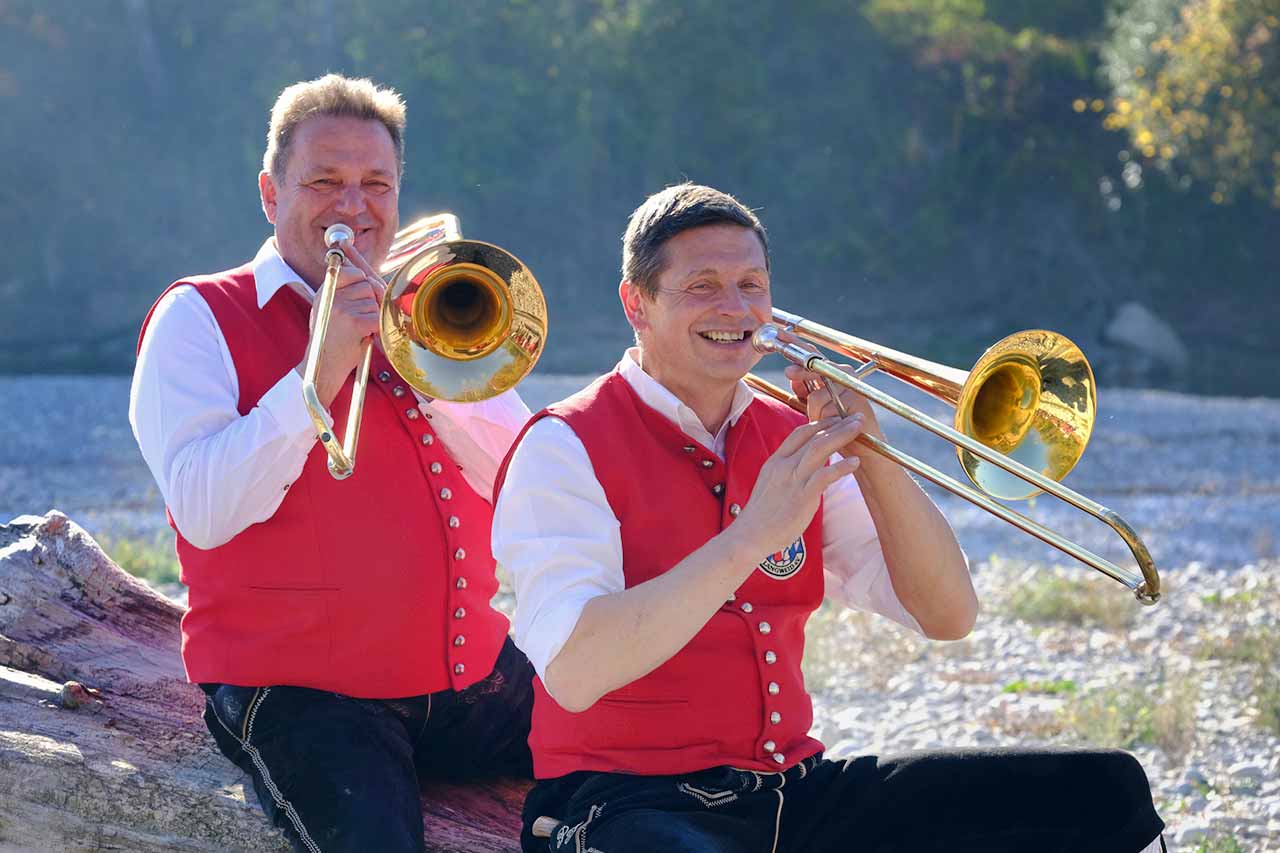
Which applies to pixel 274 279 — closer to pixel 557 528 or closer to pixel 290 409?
pixel 290 409

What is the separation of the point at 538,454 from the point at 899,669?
4.68 m

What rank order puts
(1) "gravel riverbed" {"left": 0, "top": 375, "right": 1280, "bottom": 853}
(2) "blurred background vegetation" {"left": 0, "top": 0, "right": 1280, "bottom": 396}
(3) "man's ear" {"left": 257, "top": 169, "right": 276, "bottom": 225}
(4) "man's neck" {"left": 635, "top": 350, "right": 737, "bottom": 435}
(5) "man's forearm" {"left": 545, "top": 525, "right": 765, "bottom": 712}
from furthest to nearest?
(2) "blurred background vegetation" {"left": 0, "top": 0, "right": 1280, "bottom": 396} < (1) "gravel riverbed" {"left": 0, "top": 375, "right": 1280, "bottom": 853} < (3) "man's ear" {"left": 257, "top": 169, "right": 276, "bottom": 225} < (4) "man's neck" {"left": 635, "top": 350, "right": 737, "bottom": 435} < (5) "man's forearm" {"left": 545, "top": 525, "right": 765, "bottom": 712}

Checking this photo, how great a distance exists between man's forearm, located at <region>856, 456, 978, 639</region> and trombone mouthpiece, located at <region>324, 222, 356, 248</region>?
A: 118 centimetres

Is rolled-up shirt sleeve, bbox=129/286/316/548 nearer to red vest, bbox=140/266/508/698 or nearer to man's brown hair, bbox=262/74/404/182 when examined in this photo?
red vest, bbox=140/266/508/698

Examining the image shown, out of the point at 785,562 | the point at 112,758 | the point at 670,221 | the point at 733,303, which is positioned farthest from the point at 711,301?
the point at 112,758

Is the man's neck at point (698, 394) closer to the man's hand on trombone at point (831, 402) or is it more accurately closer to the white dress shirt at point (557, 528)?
the white dress shirt at point (557, 528)

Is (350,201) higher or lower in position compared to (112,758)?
higher

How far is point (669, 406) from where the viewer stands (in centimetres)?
309

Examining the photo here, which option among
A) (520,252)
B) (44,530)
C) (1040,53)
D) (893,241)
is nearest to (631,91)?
(520,252)

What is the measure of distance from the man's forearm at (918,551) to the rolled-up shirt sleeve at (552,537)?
1.80 feet

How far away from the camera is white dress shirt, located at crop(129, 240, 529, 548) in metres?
3.09

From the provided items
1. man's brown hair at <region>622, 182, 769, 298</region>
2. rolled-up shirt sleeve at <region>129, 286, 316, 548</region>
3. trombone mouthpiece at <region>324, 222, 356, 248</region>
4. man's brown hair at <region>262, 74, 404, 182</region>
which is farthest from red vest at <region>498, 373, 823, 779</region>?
man's brown hair at <region>262, 74, 404, 182</region>

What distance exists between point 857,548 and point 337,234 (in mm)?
1271

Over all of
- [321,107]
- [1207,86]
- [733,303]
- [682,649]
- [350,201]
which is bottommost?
[682,649]
